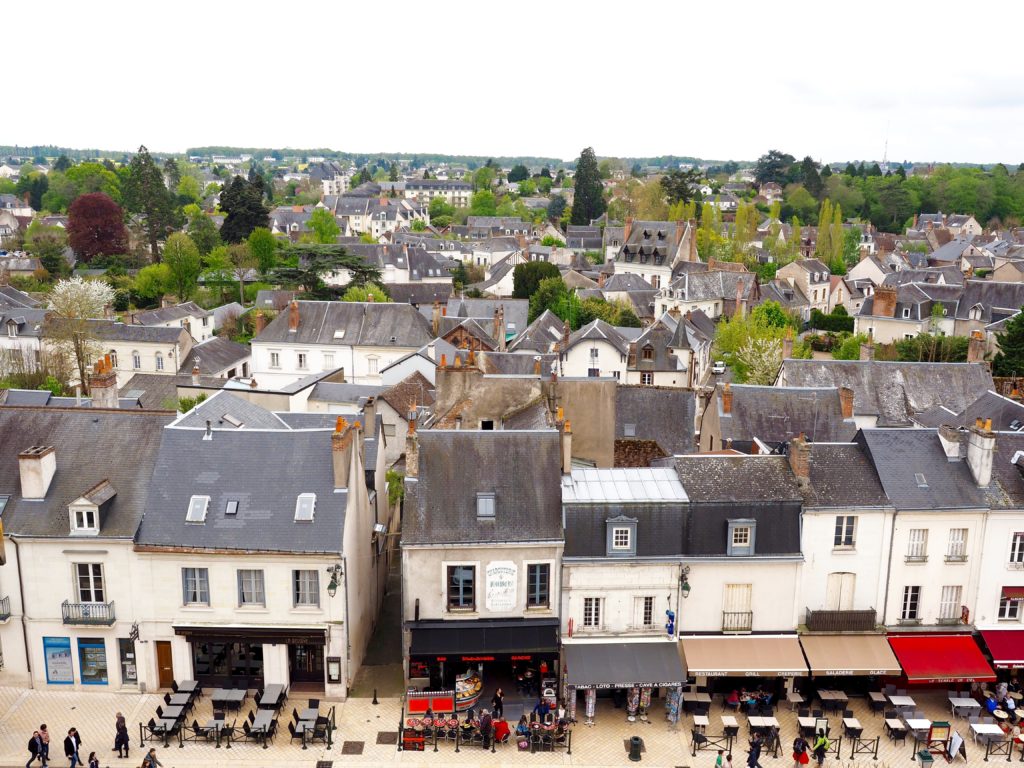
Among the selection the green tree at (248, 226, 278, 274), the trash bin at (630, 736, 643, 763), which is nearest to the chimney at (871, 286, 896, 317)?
the trash bin at (630, 736, 643, 763)

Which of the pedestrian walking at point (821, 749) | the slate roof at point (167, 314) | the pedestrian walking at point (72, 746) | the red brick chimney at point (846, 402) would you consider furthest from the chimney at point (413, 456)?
the slate roof at point (167, 314)

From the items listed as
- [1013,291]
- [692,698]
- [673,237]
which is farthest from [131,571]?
[673,237]

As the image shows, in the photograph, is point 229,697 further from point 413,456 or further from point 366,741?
point 413,456

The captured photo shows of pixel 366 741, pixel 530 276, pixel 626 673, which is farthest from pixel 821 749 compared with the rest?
pixel 530 276

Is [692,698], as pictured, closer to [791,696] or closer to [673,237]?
[791,696]

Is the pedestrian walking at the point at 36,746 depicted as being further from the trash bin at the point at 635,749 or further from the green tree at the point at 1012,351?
the green tree at the point at 1012,351

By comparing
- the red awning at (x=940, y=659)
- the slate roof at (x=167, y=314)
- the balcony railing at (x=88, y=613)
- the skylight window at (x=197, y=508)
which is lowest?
the red awning at (x=940, y=659)
